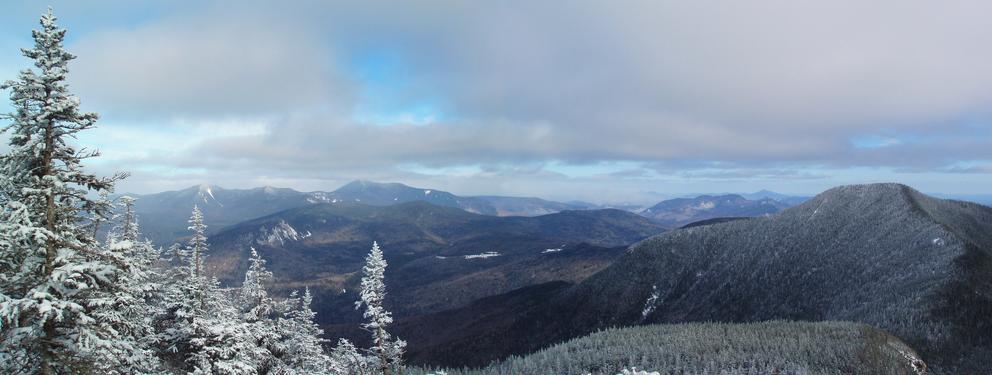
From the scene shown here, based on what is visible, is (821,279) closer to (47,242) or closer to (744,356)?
(744,356)

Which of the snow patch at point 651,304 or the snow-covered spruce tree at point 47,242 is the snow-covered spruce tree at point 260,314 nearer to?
the snow-covered spruce tree at point 47,242

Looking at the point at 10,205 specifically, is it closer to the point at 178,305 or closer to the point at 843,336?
the point at 178,305

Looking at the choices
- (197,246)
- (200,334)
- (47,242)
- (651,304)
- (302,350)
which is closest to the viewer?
(47,242)

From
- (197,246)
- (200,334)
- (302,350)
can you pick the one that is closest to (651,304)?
(302,350)

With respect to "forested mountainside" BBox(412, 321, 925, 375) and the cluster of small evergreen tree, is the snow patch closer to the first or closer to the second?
"forested mountainside" BBox(412, 321, 925, 375)

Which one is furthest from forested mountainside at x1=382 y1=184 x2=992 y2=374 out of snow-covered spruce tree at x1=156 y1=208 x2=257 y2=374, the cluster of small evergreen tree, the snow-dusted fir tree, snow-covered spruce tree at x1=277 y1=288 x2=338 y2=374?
the snow-dusted fir tree

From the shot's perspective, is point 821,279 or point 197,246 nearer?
point 197,246

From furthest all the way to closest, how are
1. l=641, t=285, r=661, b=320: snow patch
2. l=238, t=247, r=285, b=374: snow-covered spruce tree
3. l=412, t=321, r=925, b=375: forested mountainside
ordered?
l=641, t=285, r=661, b=320: snow patch < l=238, t=247, r=285, b=374: snow-covered spruce tree < l=412, t=321, r=925, b=375: forested mountainside
